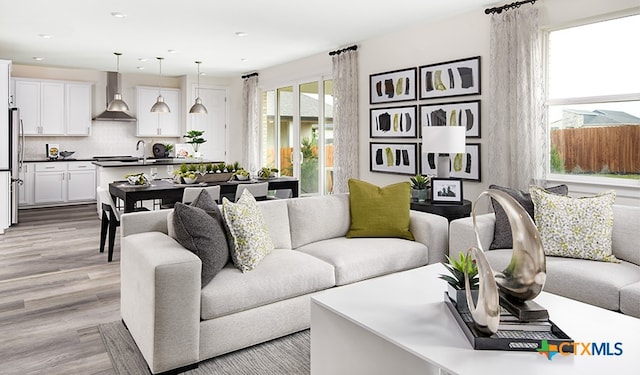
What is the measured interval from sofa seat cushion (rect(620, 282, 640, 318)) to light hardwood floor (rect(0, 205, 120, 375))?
113 inches

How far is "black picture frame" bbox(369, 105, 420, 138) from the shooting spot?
215 inches

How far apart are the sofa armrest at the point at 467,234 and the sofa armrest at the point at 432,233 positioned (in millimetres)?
140

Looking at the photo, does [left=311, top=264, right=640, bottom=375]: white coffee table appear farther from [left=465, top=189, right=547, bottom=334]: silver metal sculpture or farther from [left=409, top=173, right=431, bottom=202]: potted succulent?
[left=409, top=173, right=431, bottom=202]: potted succulent

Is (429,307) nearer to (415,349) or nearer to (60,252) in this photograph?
(415,349)

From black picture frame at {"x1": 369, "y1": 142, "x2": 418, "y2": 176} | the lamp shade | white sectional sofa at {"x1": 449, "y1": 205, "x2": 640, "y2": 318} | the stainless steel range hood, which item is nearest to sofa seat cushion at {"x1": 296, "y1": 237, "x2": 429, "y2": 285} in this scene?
white sectional sofa at {"x1": 449, "y1": 205, "x2": 640, "y2": 318}

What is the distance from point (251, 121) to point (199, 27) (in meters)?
3.59

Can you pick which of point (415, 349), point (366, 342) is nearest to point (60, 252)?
point (366, 342)

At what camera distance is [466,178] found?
484cm

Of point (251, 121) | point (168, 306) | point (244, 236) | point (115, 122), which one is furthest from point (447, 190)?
point (115, 122)

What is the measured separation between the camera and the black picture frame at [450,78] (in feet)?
15.5

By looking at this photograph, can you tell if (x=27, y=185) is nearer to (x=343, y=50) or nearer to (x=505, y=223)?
(x=343, y=50)

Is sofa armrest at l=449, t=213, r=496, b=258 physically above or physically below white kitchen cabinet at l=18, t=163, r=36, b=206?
below

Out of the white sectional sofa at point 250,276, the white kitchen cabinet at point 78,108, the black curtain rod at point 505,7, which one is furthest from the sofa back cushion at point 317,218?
the white kitchen cabinet at point 78,108

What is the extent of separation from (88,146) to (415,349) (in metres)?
9.25
